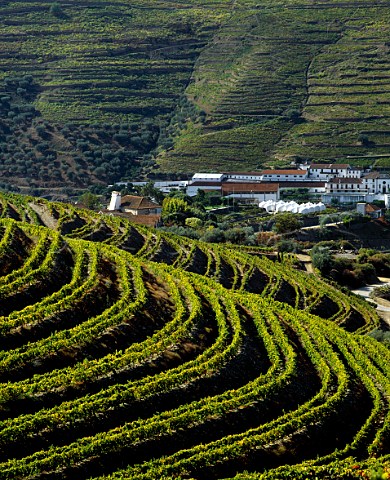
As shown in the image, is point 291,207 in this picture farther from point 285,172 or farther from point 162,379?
point 162,379

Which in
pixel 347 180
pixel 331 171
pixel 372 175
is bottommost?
pixel 347 180

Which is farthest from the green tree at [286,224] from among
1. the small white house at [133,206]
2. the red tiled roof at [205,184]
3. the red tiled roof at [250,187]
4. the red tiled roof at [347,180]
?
the red tiled roof at [347,180]

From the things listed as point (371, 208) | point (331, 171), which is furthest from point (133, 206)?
point (331, 171)

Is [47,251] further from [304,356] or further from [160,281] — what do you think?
[304,356]

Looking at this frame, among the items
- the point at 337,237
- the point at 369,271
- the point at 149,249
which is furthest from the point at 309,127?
the point at 149,249

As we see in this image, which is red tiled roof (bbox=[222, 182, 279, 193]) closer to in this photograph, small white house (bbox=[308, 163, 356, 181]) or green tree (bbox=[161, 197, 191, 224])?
small white house (bbox=[308, 163, 356, 181])

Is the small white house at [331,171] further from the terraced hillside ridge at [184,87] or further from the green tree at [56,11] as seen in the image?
the green tree at [56,11]

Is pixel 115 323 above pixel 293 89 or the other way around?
the other way around
